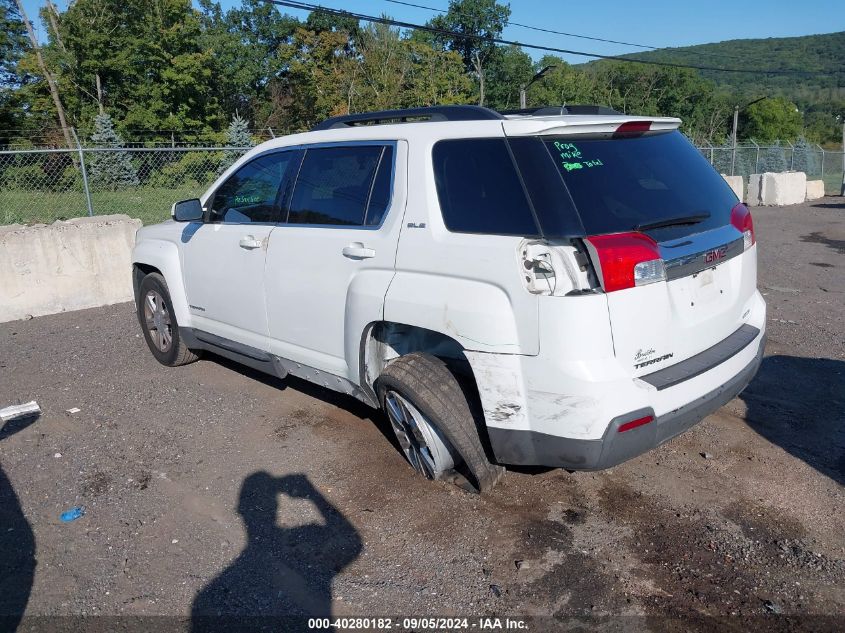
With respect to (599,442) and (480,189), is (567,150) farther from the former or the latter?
(599,442)

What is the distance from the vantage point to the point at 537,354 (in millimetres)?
3141

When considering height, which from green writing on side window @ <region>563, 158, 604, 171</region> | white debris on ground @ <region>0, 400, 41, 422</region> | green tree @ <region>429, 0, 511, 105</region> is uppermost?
green tree @ <region>429, 0, 511, 105</region>

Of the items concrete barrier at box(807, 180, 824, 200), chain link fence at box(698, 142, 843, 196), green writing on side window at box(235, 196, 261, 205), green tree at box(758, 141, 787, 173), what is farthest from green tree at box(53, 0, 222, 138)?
green writing on side window at box(235, 196, 261, 205)

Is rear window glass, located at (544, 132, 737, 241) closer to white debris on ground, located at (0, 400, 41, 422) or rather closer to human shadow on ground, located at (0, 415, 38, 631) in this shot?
human shadow on ground, located at (0, 415, 38, 631)

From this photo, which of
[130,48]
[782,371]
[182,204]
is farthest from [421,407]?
[130,48]

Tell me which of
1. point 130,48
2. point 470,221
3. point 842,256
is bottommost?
point 842,256

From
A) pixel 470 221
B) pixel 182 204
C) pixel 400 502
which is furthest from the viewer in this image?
pixel 182 204

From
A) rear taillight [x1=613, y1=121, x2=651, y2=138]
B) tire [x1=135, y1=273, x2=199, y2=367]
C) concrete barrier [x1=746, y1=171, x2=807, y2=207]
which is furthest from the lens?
concrete barrier [x1=746, y1=171, x2=807, y2=207]

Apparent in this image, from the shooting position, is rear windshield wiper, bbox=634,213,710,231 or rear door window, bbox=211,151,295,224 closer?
rear windshield wiper, bbox=634,213,710,231

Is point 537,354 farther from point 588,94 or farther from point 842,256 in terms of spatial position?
point 588,94

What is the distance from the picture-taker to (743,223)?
389 cm

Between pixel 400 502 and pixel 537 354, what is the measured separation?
130 cm

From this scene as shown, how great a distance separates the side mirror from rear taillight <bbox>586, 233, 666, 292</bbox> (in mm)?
3388

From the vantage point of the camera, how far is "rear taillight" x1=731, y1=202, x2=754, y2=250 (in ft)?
12.6
